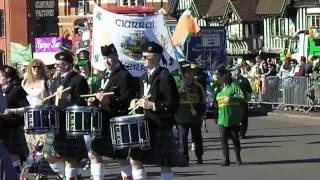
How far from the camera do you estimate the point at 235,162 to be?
15836 mm

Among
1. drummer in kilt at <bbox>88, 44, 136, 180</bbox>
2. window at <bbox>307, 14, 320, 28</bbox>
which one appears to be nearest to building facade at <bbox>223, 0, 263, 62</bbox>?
window at <bbox>307, 14, 320, 28</bbox>

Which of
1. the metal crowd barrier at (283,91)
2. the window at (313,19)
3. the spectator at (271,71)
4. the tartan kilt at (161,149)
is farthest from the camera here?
the window at (313,19)

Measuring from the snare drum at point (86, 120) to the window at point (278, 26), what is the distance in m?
46.7

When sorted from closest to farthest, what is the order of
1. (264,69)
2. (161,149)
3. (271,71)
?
(161,149)
(271,71)
(264,69)

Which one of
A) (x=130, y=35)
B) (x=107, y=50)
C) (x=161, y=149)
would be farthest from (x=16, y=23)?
(x=161, y=149)

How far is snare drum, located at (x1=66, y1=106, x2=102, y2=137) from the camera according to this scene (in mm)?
10430

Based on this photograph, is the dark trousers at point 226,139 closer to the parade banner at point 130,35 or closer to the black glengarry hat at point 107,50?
the parade banner at point 130,35

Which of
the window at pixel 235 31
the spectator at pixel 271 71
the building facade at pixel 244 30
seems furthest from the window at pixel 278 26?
the spectator at pixel 271 71

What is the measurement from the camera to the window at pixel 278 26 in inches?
2239

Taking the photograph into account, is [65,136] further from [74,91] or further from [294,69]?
[294,69]

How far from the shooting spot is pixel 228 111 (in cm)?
1523

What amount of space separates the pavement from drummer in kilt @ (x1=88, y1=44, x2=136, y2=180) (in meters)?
2.95

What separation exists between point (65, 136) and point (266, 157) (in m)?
6.21

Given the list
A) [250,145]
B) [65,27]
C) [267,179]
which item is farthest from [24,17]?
[267,179]
